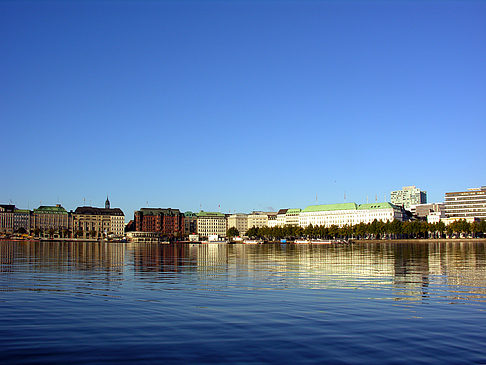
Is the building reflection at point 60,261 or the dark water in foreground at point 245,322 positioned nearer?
the dark water in foreground at point 245,322

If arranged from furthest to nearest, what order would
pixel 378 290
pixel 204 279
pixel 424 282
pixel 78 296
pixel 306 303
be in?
pixel 204 279 < pixel 424 282 < pixel 378 290 < pixel 78 296 < pixel 306 303

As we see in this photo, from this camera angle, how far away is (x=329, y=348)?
48.9 feet

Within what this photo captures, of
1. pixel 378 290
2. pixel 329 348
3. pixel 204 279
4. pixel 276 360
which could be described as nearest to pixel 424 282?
pixel 378 290

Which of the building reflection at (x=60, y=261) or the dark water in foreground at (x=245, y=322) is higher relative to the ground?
the dark water in foreground at (x=245, y=322)

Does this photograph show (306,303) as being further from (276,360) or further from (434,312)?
(276,360)

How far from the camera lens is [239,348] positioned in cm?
1484

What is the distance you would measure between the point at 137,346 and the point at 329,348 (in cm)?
614

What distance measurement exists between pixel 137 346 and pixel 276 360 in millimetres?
4621

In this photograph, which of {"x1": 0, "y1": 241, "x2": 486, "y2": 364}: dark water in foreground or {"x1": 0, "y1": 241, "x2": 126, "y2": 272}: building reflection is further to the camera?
{"x1": 0, "y1": 241, "x2": 126, "y2": 272}: building reflection

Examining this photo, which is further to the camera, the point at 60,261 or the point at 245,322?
the point at 60,261

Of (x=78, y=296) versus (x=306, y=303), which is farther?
(x=78, y=296)

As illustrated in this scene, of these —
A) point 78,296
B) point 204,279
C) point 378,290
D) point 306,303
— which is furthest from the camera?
point 204,279

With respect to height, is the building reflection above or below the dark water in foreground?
below

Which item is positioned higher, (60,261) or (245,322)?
(245,322)
